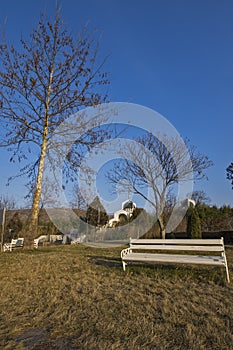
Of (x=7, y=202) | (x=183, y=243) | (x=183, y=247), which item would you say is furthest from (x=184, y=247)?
(x=7, y=202)

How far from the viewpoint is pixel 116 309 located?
3.13 metres

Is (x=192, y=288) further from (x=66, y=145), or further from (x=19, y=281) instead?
(x=66, y=145)

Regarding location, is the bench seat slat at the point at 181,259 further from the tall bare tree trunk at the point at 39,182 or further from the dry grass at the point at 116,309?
the tall bare tree trunk at the point at 39,182

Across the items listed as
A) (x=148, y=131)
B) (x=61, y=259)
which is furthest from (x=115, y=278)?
(x=148, y=131)

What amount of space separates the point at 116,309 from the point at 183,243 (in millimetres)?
2831

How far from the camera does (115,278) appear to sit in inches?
189

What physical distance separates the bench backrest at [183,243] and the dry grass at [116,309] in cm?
45

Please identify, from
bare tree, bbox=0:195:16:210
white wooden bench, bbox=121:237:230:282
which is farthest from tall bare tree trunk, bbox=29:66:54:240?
bare tree, bbox=0:195:16:210

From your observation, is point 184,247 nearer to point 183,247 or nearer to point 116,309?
point 183,247

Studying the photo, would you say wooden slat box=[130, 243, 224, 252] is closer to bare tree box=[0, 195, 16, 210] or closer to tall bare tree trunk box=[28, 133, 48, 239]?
tall bare tree trunk box=[28, 133, 48, 239]

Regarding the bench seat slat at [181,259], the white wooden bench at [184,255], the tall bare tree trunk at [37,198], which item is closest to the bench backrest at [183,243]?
the white wooden bench at [184,255]

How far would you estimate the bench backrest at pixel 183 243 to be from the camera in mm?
5216

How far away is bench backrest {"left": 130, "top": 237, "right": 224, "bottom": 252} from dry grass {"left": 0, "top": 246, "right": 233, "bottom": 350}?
45 centimetres

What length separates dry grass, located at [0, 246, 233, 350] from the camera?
231 centimetres
